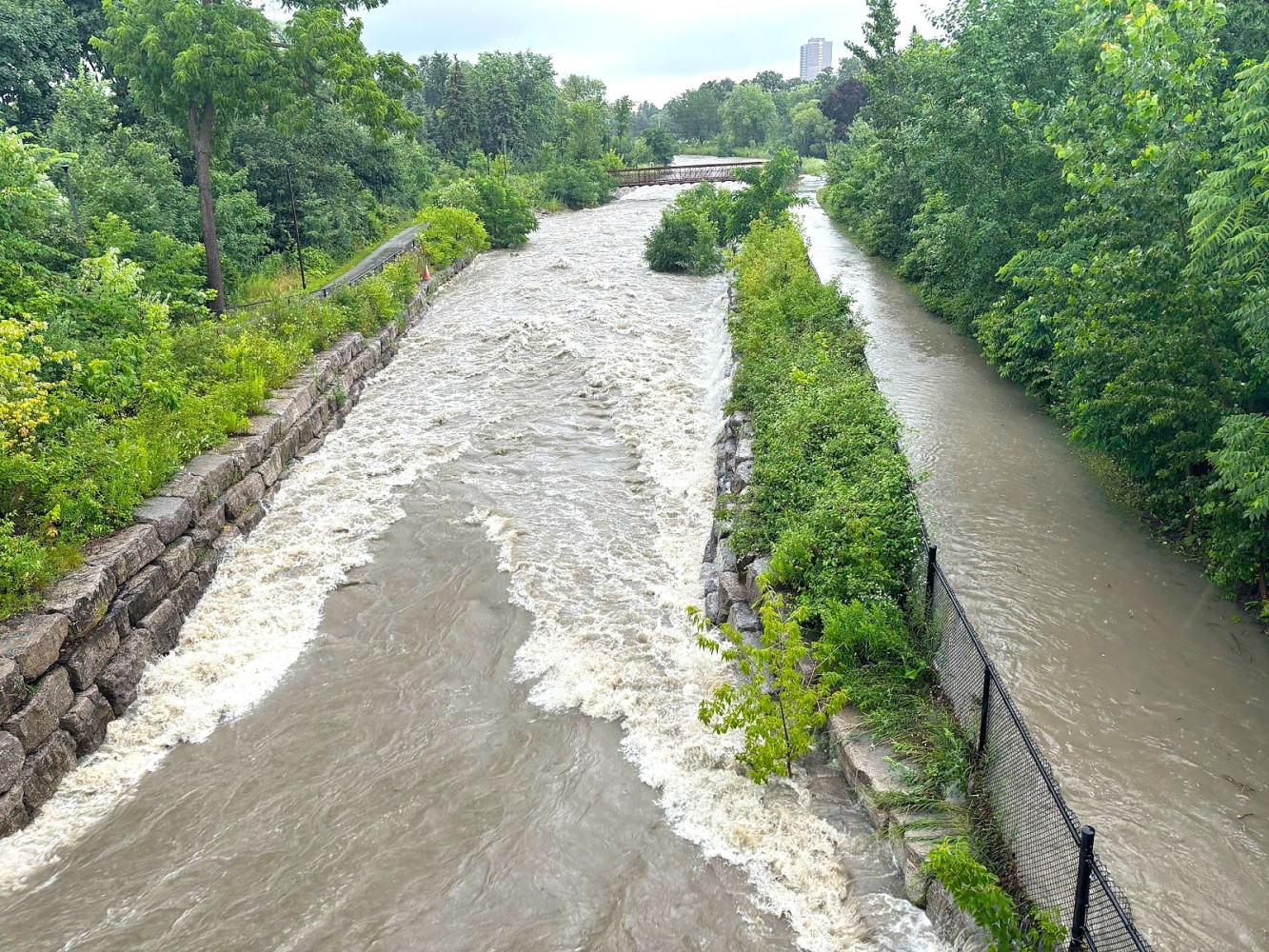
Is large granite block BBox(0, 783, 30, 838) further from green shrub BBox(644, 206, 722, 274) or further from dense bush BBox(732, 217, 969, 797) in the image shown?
green shrub BBox(644, 206, 722, 274)

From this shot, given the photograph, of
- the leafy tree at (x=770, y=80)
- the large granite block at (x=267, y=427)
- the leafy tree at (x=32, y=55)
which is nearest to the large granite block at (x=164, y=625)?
the large granite block at (x=267, y=427)

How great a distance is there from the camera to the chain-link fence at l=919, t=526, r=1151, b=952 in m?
4.52

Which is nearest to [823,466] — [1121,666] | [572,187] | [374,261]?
[1121,666]

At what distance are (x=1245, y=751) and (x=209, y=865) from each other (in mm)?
8604

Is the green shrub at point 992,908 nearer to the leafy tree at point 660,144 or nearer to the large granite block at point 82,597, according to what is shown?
the large granite block at point 82,597

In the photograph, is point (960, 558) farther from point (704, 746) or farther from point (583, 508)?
point (583, 508)

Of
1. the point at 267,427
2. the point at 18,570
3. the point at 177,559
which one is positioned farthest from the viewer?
the point at 267,427

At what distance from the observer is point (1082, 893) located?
175 inches

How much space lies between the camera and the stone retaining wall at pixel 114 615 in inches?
284

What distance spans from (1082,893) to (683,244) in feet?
90.7

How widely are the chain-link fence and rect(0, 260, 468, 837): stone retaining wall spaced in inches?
308

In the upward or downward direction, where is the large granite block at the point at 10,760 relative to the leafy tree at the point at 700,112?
downward

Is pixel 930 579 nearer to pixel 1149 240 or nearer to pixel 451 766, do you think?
pixel 451 766

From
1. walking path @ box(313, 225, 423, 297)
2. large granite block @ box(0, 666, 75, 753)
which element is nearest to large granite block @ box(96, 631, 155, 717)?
large granite block @ box(0, 666, 75, 753)
